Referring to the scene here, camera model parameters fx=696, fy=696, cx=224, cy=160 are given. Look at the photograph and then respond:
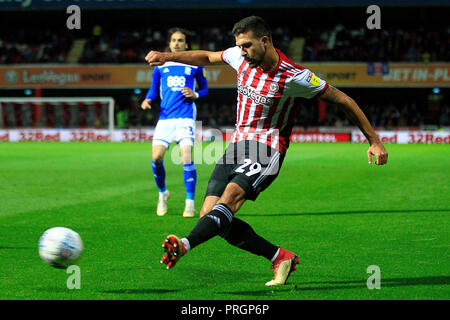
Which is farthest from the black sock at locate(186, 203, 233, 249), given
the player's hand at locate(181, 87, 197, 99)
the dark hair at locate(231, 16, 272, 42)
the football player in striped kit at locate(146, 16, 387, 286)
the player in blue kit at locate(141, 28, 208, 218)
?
the player in blue kit at locate(141, 28, 208, 218)

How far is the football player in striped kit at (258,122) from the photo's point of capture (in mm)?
4777

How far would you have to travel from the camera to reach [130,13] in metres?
41.5

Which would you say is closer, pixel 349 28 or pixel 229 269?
pixel 229 269

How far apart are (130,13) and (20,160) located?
2430cm

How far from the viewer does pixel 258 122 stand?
16.6ft

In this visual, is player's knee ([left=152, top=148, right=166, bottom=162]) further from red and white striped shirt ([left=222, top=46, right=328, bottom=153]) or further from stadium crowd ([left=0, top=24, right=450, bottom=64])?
stadium crowd ([left=0, top=24, right=450, bottom=64])

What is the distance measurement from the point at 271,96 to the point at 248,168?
21.5 inches

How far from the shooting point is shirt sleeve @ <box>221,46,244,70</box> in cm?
517

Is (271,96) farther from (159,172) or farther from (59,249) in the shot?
(159,172)

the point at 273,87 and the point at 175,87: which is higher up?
the point at 175,87

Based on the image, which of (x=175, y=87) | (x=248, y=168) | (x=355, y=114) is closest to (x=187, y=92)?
(x=175, y=87)

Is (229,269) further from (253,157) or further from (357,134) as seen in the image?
(357,134)

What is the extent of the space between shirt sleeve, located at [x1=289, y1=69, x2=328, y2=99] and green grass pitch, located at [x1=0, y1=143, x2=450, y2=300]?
1.37 m
